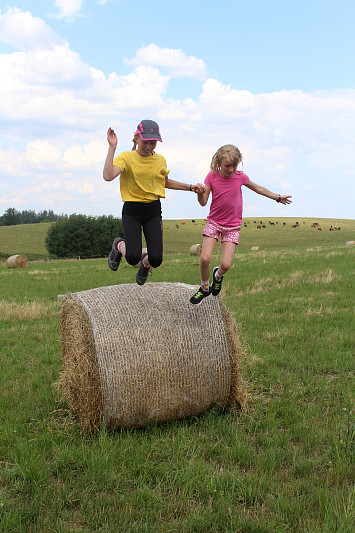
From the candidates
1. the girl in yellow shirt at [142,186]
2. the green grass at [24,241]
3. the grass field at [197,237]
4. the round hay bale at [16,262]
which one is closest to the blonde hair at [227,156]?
the girl in yellow shirt at [142,186]

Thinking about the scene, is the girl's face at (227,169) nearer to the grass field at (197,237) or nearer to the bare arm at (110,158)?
the bare arm at (110,158)

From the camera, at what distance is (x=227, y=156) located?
577cm

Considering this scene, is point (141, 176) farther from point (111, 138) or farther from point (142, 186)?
point (111, 138)

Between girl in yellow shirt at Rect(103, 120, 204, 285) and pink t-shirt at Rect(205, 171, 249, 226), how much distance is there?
249mm

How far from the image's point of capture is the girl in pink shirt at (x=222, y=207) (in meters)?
5.86

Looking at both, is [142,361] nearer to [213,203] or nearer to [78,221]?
[213,203]

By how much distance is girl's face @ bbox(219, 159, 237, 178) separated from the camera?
5797mm

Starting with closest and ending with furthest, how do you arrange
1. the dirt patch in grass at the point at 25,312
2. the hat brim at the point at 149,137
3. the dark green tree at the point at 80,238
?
the hat brim at the point at 149,137 < the dirt patch in grass at the point at 25,312 < the dark green tree at the point at 80,238

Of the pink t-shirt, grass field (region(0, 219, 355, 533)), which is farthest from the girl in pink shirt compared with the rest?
grass field (region(0, 219, 355, 533))

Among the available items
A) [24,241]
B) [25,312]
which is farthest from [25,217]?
[25,312]

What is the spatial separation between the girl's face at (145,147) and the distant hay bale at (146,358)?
183 cm

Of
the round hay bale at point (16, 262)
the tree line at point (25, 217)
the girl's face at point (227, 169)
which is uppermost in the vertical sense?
the tree line at point (25, 217)

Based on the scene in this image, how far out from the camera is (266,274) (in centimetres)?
1817

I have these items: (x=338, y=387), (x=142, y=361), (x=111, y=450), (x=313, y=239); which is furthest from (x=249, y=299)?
(x=313, y=239)
